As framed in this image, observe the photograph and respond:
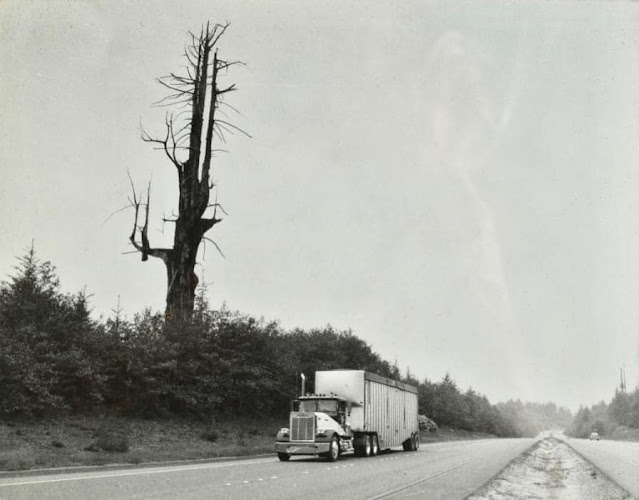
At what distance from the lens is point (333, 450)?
23.6 meters

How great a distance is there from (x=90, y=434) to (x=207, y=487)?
13805 mm

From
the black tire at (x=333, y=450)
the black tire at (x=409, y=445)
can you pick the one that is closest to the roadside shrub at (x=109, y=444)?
the black tire at (x=333, y=450)

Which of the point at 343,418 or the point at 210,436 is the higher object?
the point at 343,418

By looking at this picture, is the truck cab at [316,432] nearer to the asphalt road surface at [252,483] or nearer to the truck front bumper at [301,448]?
the truck front bumper at [301,448]

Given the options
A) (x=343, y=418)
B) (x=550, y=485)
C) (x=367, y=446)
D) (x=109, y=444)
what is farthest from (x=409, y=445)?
(x=109, y=444)

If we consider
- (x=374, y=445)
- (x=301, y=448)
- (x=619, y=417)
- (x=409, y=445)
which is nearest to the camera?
(x=301, y=448)

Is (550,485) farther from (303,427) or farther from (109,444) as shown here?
(109,444)

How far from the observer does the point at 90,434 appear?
83.9 feet

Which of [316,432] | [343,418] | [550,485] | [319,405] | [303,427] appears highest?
[319,405]

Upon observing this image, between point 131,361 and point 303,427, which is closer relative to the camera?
point 303,427

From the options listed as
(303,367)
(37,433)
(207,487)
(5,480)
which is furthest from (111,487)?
(303,367)

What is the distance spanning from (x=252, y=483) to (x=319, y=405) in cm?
1069

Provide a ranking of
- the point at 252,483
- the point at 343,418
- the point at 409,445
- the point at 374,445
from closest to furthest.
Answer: the point at 252,483
the point at 343,418
the point at 374,445
the point at 409,445

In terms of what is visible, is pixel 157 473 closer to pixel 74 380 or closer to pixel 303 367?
pixel 74 380
